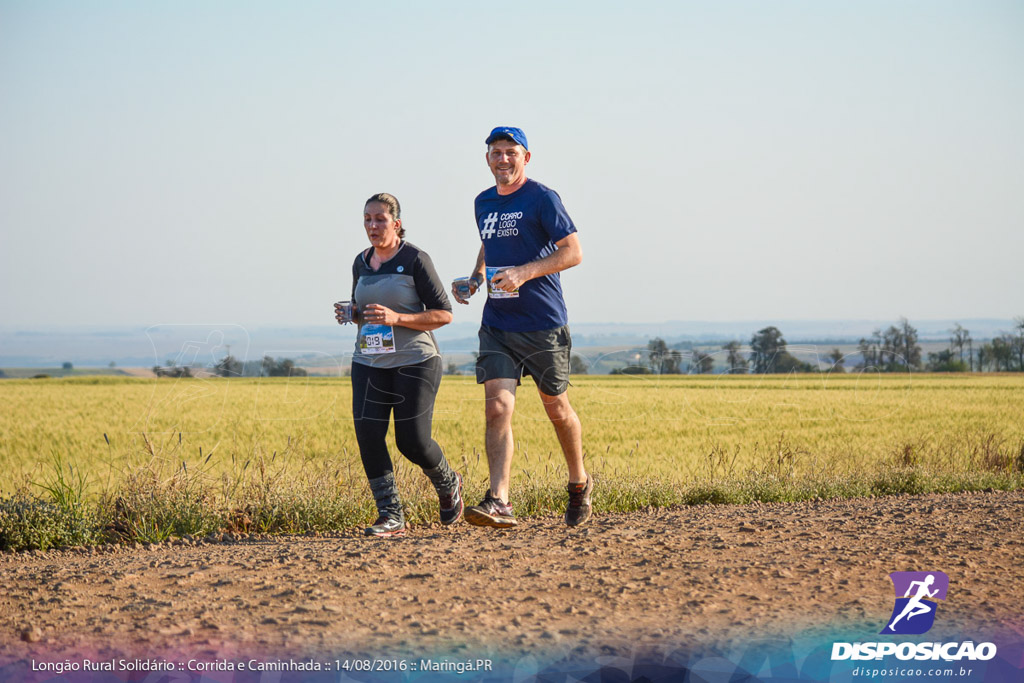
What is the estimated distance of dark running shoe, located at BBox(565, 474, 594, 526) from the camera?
5945mm

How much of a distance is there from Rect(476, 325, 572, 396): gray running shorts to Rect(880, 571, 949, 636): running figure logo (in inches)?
87.3

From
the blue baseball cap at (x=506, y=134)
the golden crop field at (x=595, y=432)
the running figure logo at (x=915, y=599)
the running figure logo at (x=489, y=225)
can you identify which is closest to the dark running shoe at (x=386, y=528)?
the golden crop field at (x=595, y=432)

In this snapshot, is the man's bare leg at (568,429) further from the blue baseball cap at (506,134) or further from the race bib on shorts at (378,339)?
the blue baseball cap at (506,134)

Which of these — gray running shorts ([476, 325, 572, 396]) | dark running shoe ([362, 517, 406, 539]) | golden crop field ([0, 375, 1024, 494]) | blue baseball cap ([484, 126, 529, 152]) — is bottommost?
golden crop field ([0, 375, 1024, 494])

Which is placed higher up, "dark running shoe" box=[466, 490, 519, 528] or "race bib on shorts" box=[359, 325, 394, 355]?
"race bib on shorts" box=[359, 325, 394, 355]

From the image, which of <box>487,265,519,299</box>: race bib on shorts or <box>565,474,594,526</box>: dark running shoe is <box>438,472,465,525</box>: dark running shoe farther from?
<box>487,265,519,299</box>: race bib on shorts

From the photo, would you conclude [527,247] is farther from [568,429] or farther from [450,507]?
[450,507]

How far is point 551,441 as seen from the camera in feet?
44.5

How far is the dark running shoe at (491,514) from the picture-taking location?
5.42 m

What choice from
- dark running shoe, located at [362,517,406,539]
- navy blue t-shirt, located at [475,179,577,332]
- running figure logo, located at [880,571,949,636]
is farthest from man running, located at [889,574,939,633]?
dark running shoe, located at [362,517,406,539]

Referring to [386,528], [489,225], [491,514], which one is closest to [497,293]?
[489,225]

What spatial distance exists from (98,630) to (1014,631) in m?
3.54

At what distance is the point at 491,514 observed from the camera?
5.52 meters

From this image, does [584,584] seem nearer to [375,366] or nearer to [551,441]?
[375,366]
